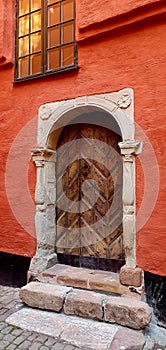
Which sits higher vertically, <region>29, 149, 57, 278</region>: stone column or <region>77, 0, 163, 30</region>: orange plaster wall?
<region>77, 0, 163, 30</region>: orange plaster wall

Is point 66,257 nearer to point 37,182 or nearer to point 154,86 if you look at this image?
point 37,182

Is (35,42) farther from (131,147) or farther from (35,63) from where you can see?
(131,147)

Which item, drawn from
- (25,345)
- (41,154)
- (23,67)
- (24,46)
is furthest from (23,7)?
(25,345)

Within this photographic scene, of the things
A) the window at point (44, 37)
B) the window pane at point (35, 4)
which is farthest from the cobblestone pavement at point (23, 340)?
the window pane at point (35, 4)

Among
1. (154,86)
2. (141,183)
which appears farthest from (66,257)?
(154,86)

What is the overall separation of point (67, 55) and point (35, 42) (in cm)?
72

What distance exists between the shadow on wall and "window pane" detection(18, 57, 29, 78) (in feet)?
9.47

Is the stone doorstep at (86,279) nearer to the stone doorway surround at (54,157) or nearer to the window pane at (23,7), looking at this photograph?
the stone doorway surround at (54,157)

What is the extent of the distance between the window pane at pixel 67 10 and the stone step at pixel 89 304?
12.7 ft

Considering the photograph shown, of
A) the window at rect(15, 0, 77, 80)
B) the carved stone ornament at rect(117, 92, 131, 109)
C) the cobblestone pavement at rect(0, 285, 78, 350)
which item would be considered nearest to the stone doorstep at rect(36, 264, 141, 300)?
the cobblestone pavement at rect(0, 285, 78, 350)

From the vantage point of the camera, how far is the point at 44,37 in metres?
4.28

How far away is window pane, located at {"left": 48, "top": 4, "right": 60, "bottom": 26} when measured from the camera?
13.8 ft

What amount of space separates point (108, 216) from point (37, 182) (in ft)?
3.76

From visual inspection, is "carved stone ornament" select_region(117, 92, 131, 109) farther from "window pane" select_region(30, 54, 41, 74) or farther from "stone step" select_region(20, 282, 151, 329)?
"stone step" select_region(20, 282, 151, 329)
